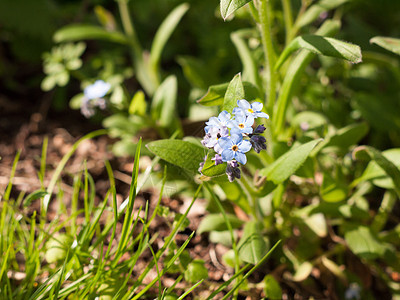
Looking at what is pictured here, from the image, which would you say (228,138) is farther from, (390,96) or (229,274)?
(390,96)

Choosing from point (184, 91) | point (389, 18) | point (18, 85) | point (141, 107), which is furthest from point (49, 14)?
A: point (389, 18)

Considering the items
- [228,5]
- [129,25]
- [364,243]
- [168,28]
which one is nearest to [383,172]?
[364,243]

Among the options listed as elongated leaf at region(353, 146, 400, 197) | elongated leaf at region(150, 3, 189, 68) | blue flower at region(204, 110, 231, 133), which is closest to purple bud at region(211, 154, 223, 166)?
blue flower at region(204, 110, 231, 133)

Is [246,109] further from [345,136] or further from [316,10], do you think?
[316,10]

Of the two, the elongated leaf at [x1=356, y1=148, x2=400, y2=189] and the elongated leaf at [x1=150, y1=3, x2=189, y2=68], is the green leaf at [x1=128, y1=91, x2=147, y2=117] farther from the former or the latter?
the elongated leaf at [x1=356, y1=148, x2=400, y2=189]

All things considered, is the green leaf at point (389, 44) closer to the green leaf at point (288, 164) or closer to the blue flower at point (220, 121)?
the green leaf at point (288, 164)

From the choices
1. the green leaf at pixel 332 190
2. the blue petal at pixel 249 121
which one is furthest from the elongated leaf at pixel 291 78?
the blue petal at pixel 249 121
